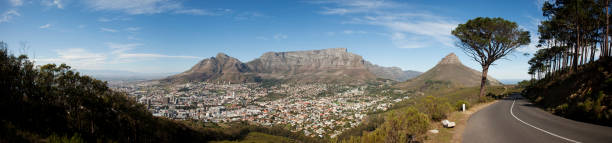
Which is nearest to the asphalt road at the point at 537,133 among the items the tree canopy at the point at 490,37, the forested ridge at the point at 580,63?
the forested ridge at the point at 580,63

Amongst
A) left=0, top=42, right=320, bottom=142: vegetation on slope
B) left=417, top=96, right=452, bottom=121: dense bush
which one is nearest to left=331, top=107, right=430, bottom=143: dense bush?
left=417, top=96, right=452, bottom=121: dense bush

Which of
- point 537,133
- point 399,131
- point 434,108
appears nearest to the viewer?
point 537,133

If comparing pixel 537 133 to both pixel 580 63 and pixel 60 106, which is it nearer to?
pixel 60 106

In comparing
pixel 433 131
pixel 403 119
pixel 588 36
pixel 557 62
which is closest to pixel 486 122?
pixel 433 131

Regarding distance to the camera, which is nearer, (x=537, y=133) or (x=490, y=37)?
(x=537, y=133)

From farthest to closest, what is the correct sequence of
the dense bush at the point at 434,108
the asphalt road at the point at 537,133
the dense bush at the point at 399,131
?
the dense bush at the point at 434,108, the dense bush at the point at 399,131, the asphalt road at the point at 537,133

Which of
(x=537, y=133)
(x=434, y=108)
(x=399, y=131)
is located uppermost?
(x=434, y=108)

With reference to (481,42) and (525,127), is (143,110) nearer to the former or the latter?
(525,127)

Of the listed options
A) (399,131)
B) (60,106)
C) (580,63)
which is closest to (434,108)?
(399,131)

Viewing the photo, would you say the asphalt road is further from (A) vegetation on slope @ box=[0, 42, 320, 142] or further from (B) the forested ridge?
(A) vegetation on slope @ box=[0, 42, 320, 142]

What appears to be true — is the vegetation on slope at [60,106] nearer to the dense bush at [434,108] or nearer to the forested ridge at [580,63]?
the dense bush at [434,108]

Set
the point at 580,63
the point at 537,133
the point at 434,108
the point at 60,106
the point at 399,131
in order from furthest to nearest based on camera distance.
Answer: the point at 580,63 → the point at 434,108 → the point at 60,106 → the point at 399,131 → the point at 537,133
